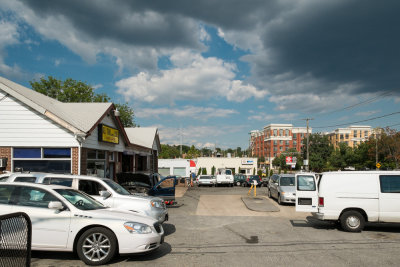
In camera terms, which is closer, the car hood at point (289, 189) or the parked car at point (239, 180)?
the car hood at point (289, 189)

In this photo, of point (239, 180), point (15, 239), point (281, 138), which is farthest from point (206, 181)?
point (281, 138)

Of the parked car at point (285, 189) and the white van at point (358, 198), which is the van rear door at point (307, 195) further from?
the parked car at point (285, 189)

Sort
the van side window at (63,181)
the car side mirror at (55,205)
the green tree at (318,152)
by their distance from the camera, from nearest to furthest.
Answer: the car side mirror at (55,205)
the van side window at (63,181)
the green tree at (318,152)

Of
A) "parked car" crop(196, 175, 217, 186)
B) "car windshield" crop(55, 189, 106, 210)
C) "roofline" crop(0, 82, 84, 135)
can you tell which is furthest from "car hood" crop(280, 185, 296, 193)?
"parked car" crop(196, 175, 217, 186)

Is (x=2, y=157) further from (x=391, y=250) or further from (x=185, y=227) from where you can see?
(x=391, y=250)

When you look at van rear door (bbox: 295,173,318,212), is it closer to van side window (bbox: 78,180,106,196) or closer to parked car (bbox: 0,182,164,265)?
parked car (bbox: 0,182,164,265)

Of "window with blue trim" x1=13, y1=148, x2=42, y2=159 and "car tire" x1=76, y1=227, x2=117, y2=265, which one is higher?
"window with blue trim" x1=13, y1=148, x2=42, y2=159

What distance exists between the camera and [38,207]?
7113mm

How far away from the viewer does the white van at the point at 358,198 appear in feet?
35.5

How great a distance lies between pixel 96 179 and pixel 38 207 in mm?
3121

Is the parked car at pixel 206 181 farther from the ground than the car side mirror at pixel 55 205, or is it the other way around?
the car side mirror at pixel 55 205

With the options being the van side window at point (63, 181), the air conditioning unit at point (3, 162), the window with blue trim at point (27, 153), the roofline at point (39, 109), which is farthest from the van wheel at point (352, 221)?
the air conditioning unit at point (3, 162)

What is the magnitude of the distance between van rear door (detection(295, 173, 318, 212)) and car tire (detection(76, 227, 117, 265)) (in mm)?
6970

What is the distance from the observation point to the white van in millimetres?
10812
